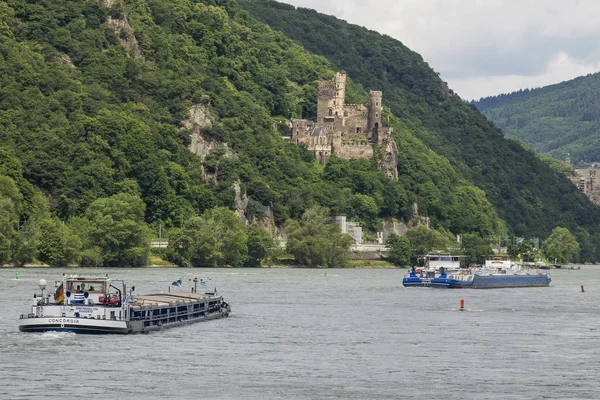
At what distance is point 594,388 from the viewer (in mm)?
81500

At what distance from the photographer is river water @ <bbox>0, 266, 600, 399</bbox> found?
79.4 m

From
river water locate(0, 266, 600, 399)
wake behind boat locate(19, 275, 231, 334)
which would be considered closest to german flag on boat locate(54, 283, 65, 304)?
wake behind boat locate(19, 275, 231, 334)

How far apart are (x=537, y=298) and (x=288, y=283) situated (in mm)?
31976

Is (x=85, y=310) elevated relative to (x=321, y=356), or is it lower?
elevated

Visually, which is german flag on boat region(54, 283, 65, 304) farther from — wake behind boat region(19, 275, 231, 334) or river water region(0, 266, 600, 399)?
river water region(0, 266, 600, 399)

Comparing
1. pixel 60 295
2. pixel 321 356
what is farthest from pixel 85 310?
pixel 321 356

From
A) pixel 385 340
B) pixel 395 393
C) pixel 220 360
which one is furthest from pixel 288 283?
pixel 395 393

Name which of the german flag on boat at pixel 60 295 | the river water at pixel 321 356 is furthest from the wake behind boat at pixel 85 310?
the river water at pixel 321 356

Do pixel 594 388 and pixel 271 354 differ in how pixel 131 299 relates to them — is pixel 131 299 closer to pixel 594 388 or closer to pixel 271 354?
pixel 271 354

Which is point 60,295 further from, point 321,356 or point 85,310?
point 321,356

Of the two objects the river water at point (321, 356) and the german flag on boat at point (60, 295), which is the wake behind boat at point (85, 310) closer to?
the german flag on boat at point (60, 295)

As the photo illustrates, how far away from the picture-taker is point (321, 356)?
310 feet

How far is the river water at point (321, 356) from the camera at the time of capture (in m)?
79.4

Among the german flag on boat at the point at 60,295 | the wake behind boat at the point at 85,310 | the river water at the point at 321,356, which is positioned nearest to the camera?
the river water at the point at 321,356
